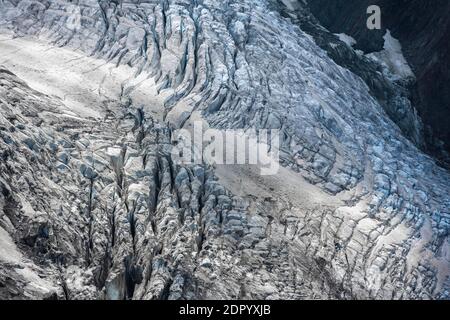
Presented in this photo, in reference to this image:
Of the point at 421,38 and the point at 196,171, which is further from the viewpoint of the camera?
the point at 421,38

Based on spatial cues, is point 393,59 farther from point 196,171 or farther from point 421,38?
point 196,171

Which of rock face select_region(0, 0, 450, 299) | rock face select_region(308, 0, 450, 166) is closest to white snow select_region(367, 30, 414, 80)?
rock face select_region(308, 0, 450, 166)

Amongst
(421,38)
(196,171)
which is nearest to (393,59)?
(421,38)

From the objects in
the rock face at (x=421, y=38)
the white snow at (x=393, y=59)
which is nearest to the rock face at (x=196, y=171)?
the rock face at (x=421, y=38)

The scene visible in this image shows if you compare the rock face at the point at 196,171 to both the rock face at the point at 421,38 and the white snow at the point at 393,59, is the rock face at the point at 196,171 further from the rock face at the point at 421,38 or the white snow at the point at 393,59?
the white snow at the point at 393,59

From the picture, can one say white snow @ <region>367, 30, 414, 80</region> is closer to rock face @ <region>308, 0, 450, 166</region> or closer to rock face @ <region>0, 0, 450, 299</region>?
rock face @ <region>308, 0, 450, 166</region>

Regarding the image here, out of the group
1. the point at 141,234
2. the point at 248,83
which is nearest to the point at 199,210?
the point at 141,234

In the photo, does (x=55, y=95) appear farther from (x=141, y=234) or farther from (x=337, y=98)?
(x=337, y=98)

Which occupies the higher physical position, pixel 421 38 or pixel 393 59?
pixel 421 38
